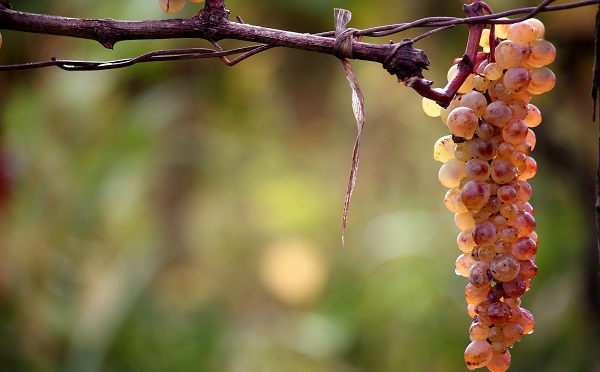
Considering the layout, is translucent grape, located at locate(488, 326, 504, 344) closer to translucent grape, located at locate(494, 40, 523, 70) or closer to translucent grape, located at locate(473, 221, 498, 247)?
translucent grape, located at locate(473, 221, 498, 247)

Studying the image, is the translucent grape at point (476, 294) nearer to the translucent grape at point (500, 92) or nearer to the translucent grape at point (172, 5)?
the translucent grape at point (500, 92)

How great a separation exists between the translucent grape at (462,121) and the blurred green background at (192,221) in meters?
0.87

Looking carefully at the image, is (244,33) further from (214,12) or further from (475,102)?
(475,102)

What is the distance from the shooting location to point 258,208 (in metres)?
2.33

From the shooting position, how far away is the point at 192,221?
2.09 m

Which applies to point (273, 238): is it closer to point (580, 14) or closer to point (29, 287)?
point (29, 287)

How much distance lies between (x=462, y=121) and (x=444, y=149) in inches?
2.0

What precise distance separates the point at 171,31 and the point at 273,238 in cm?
185

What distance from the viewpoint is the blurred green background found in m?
1.43

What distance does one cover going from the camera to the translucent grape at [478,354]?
0.43 meters

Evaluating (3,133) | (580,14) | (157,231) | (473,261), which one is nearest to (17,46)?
(3,133)

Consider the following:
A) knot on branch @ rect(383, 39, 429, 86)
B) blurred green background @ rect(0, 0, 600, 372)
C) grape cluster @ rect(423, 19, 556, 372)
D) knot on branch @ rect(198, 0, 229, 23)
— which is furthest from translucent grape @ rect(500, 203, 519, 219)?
blurred green background @ rect(0, 0, 600, 372)

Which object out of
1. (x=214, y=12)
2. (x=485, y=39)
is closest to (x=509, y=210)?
(x=485, y=39)

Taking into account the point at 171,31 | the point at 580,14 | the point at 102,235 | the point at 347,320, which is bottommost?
the point at 347,320
